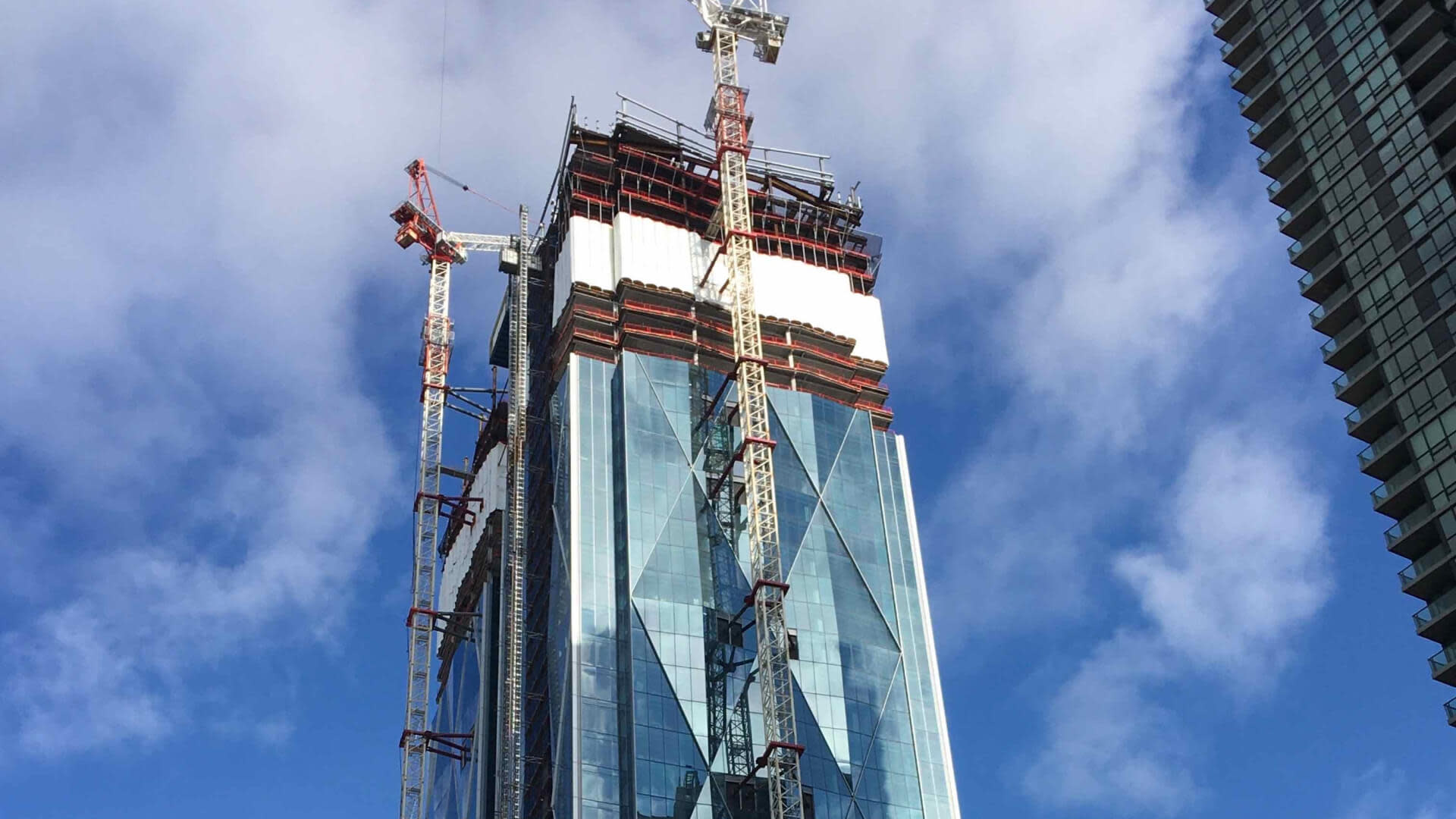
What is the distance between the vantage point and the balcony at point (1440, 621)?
3885 inches

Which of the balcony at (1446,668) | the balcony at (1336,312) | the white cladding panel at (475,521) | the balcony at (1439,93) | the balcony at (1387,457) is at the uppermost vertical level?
the white cladding panel at (475,521)

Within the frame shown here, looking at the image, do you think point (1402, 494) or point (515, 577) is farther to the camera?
point (515, 577)

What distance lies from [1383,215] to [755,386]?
171ft

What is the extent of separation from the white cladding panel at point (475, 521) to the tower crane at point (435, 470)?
234 cm

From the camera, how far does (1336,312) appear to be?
10981cm

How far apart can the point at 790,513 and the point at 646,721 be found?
2350 cm

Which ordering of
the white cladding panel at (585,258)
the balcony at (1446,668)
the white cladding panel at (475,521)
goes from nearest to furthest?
the balcony at (1446,668)
the white cladding panel at (585,258)
the white cladding panel at (475,521)

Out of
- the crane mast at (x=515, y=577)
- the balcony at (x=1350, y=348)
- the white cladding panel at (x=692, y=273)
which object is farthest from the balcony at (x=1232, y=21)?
the crane mast at (x=515, y=577)

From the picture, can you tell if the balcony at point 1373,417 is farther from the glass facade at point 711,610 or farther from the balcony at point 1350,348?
the glass facade at point 711,610

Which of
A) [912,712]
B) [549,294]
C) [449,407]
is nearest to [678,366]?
[549,294]

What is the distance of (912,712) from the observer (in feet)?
461

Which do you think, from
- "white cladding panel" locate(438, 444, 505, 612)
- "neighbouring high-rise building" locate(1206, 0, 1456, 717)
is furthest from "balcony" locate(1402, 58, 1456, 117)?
"white cladding panel" locate(438, 444, 505, 612)

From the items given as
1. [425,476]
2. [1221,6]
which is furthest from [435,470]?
[1221,6]

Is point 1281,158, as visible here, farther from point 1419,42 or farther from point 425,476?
point 425,476
